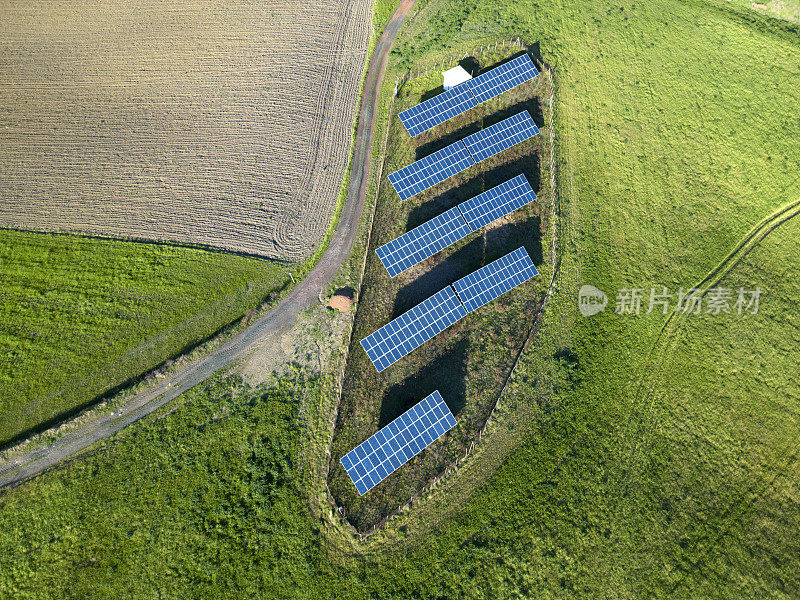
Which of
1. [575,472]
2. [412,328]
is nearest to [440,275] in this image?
[412,328]

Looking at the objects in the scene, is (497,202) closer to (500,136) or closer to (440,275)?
(500,136)

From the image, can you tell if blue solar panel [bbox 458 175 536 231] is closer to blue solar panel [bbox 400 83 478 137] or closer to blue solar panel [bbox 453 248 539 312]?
blue solar panel [bbox 453 248 539 312]

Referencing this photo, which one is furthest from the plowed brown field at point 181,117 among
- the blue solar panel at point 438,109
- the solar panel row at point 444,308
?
the solar panel row at point 444,308

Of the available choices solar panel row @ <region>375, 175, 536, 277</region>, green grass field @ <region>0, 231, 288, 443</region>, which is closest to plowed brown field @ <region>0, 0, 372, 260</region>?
green grass field @ <region>0, 231, 288, 443</region>

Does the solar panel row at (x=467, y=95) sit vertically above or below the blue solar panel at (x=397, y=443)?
above

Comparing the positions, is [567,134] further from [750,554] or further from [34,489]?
[34,489]

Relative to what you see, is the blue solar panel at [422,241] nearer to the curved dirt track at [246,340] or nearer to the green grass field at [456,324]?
the green grass field at [456,324]

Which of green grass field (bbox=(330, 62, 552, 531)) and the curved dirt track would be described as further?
green grass field (bbox=(330, 62, 552, 531))
